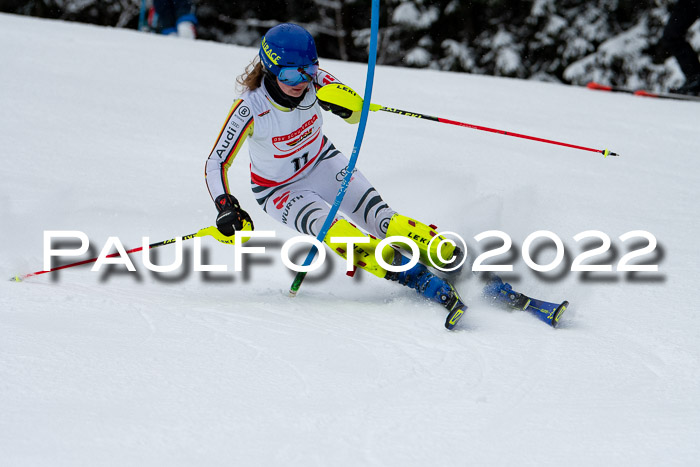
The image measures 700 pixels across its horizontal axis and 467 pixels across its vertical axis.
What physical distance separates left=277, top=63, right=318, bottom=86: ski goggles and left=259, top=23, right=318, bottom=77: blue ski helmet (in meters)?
0.02

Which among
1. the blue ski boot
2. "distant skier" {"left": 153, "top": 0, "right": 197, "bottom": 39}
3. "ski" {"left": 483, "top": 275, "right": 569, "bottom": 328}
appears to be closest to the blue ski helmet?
the blue ski boot

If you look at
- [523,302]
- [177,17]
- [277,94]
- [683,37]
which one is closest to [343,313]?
[523,302]

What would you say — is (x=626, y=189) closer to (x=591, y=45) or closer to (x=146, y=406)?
(x=146, y=406)

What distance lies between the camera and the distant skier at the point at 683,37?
7703 millimetres

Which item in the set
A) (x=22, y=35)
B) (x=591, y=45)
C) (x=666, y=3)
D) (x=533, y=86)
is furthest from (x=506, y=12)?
(x=22, y=35)

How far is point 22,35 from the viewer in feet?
29.6

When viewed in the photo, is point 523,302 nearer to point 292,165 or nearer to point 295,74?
point 292,165

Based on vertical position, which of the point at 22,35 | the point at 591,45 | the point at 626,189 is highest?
the point at 591,45

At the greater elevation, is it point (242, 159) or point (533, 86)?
point (533, 86)

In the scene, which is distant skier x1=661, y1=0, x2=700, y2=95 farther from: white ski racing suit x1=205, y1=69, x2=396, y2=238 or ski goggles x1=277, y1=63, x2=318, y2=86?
ski goggles x1=277, y1=63, x2=318, y2=86

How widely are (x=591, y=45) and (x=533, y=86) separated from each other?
8612mm

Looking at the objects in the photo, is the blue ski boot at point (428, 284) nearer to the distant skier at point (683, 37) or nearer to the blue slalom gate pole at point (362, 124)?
the blue slalom gate pole at point (362, 124)

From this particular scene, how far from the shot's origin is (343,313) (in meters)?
3.47

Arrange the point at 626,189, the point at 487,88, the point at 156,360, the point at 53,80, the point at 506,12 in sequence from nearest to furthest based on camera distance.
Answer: the point at 156,360 → the point at 626,189 → the point at 53,80 → the point at 487,88 → the point at 506,12
